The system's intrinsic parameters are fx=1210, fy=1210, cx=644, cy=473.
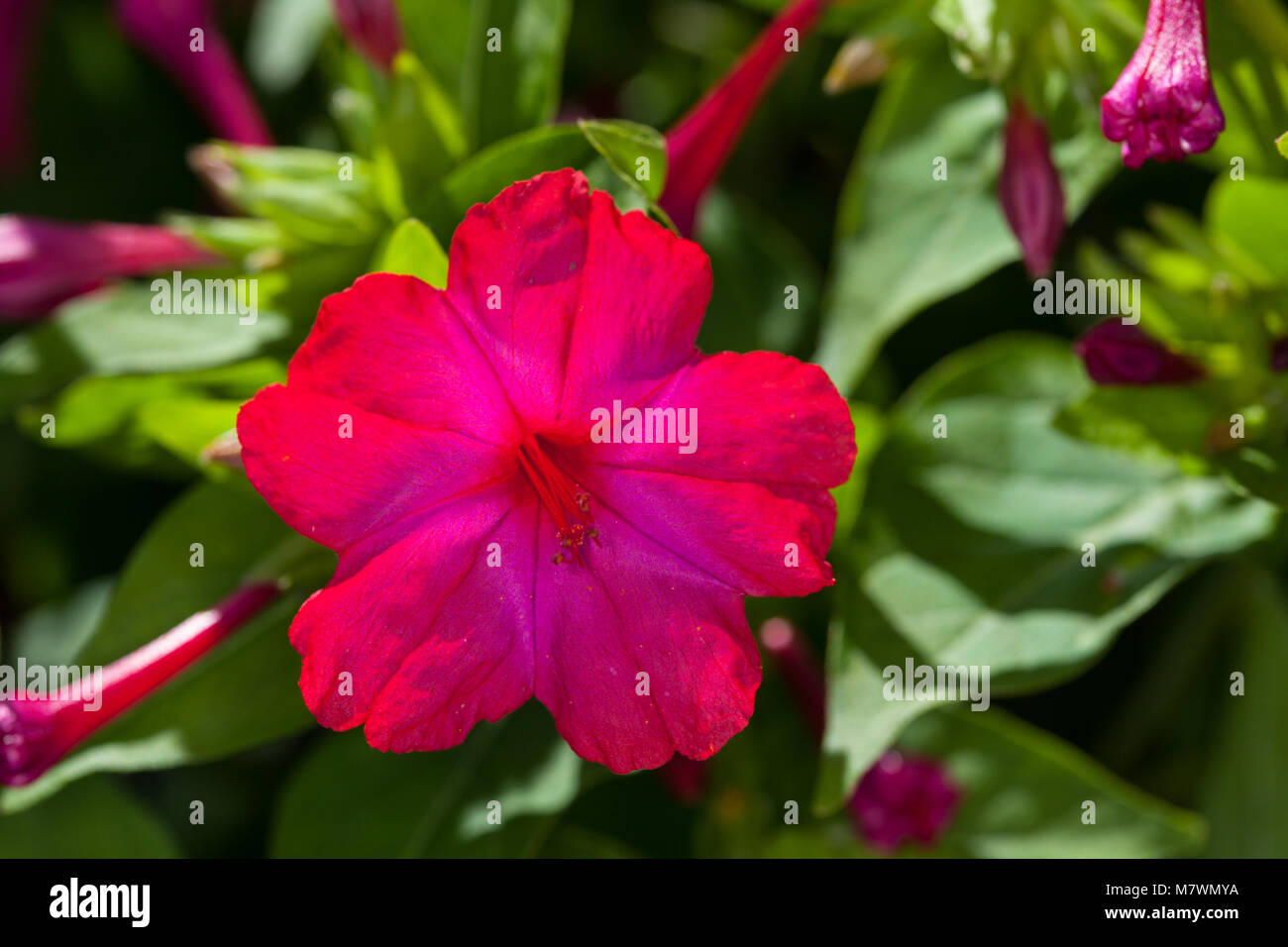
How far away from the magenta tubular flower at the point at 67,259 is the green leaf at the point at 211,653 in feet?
0.86

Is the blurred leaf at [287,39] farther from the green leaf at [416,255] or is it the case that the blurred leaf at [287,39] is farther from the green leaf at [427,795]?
the green leaf at [427,795]

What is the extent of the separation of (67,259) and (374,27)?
0.40 m

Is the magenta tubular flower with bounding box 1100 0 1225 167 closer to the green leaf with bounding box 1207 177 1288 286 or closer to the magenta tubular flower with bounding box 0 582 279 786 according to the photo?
the green leaf with bounding box 1207 177 1288 286

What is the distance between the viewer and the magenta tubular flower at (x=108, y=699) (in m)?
1.03

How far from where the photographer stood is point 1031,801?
1.40m

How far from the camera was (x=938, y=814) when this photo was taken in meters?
1.35

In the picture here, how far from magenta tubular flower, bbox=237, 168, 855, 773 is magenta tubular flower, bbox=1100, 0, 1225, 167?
298 mm

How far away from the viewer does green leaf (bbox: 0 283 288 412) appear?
1.17 metres

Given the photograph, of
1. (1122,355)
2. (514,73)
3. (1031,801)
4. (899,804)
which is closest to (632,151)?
(514,73)

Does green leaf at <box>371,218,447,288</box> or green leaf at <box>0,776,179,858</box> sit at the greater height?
green leaf at <box>371,218,447,288</box>

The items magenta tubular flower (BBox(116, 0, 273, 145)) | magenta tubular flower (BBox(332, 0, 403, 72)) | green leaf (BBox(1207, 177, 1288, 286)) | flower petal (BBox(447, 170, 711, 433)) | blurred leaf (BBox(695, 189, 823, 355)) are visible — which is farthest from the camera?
magenta tubular flower (BBox(116, 0, 273, 145))

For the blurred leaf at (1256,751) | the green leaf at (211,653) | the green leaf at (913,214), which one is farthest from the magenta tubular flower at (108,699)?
the blurred leaf at (1256,751)

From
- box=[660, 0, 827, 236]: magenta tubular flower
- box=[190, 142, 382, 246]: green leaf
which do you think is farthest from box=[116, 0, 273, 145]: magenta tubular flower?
box=[660, 0, 827, 236]: magenta tubular flower
